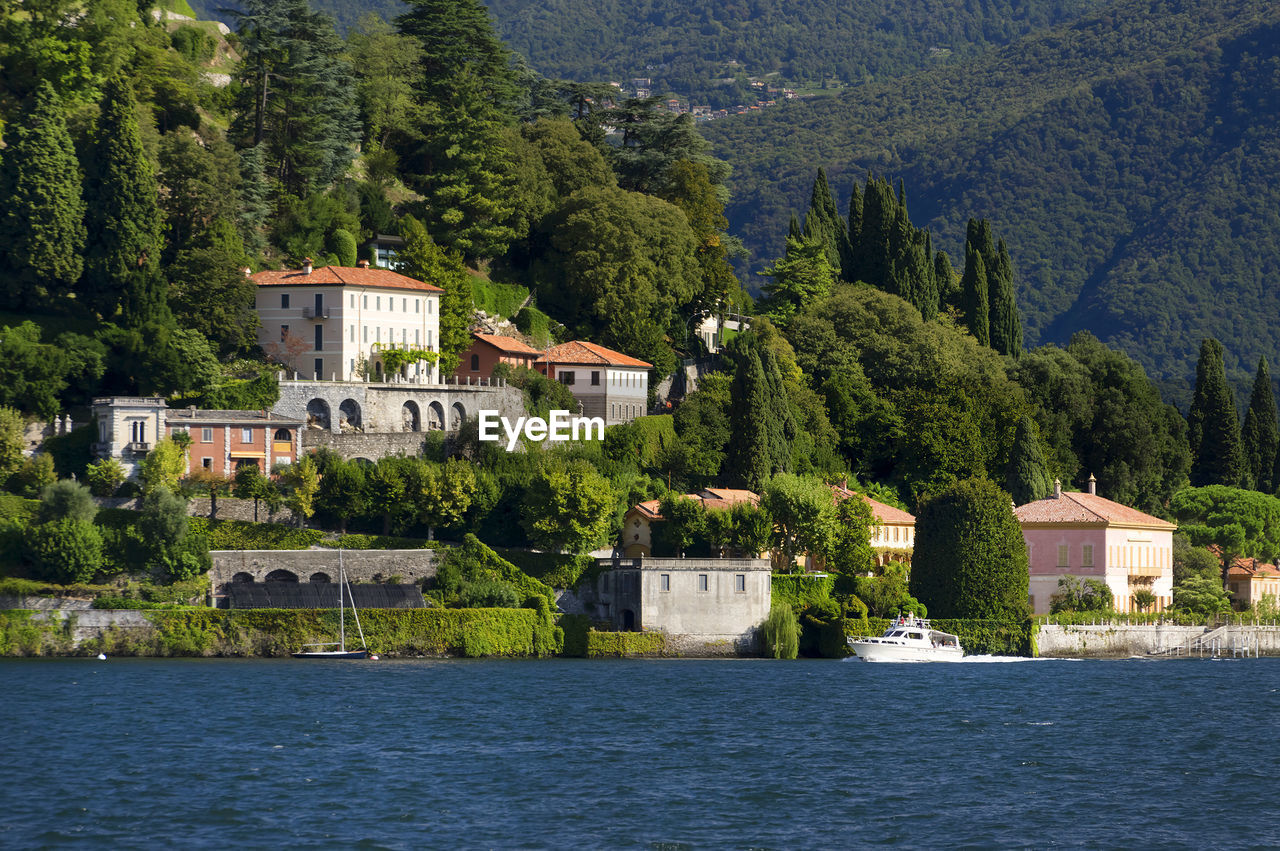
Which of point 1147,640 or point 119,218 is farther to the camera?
point 1147,640

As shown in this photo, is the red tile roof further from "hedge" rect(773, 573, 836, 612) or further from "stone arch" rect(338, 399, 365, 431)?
"stone arch" rect(338, 399, 365, 431)

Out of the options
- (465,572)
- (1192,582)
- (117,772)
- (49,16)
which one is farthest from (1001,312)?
(117,772)

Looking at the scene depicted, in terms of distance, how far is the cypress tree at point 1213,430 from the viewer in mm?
130250

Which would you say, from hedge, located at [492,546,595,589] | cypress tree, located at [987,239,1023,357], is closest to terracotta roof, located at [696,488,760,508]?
hedge, located at [492,546,595,589]

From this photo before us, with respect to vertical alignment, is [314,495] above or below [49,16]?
below

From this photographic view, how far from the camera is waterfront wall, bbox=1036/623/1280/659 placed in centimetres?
10138

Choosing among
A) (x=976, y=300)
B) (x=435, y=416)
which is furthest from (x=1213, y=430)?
(x=435, y=416)

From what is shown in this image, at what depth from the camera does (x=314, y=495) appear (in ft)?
290

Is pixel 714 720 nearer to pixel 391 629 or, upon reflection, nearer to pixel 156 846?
pixel 391 629

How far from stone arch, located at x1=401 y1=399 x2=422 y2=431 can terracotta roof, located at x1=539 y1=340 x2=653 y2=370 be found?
10886 mm

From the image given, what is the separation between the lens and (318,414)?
93188 mm

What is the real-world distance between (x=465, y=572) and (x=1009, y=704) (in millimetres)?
27344

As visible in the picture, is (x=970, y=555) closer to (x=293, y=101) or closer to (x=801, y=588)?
(x=801, y=588)

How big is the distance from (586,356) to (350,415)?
16.9 metres
